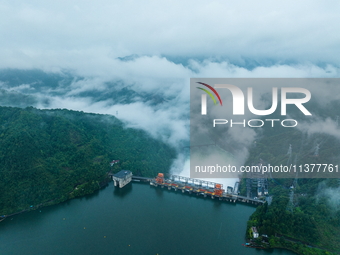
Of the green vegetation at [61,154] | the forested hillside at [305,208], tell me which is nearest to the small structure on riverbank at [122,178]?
the green vegetation at [61,154]

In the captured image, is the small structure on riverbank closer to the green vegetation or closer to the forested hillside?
the green vegetation

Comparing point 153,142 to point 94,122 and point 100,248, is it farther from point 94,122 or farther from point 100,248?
point 100,248

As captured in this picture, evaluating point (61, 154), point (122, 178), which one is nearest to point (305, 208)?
point (122, 178)

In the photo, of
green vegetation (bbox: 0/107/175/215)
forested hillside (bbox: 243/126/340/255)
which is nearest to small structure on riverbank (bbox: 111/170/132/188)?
green vegetation (bbox: 0/107/175/215)

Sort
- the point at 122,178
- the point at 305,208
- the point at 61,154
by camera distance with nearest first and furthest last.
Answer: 1. the point at 305,208
2. the point at 122,178
3. the point at 61,154

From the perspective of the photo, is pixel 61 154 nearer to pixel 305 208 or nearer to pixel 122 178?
pixel 122 178

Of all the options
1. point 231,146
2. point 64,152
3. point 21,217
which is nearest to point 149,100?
point 231,146

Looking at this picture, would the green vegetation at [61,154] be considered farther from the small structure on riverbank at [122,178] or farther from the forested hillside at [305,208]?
the forested hillside at [305,208]
